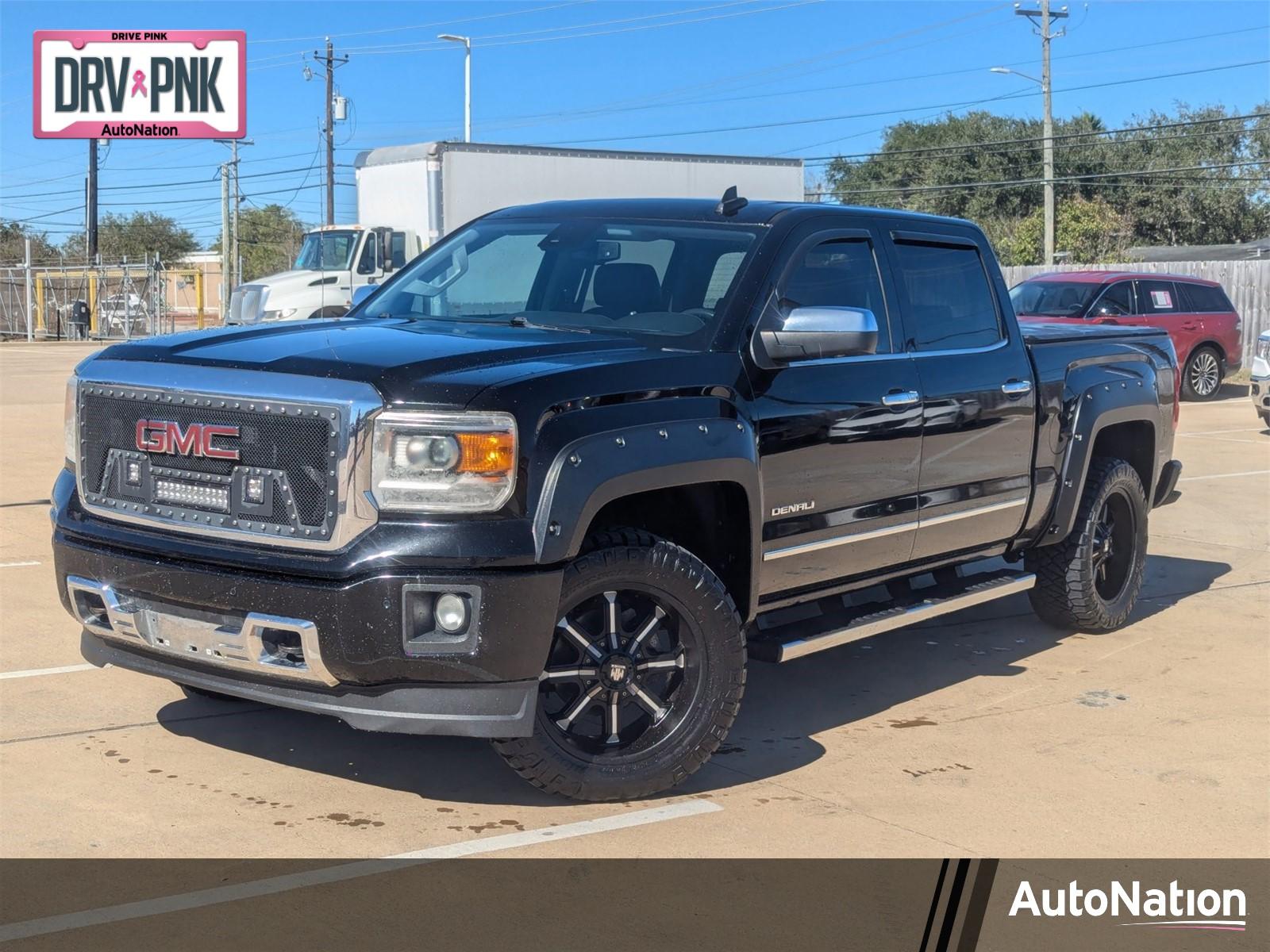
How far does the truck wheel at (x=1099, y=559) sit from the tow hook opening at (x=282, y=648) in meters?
4.19

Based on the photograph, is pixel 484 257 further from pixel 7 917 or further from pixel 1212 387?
pixel 1212 387

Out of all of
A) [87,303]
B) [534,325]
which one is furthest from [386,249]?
[87,303]

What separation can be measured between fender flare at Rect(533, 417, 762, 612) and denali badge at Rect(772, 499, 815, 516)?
13 cm

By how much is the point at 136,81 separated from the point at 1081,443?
61.3ft

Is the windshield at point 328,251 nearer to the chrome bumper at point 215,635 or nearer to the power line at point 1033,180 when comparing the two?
the chrome bumper at point 215,635

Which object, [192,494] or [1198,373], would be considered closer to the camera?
[192,494]

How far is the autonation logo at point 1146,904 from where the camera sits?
411 cm

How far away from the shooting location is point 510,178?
906 inches

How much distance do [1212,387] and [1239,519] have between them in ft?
41.3

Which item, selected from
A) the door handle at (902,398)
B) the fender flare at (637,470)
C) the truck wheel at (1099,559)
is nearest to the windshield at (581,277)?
the fender flare at (637,470)

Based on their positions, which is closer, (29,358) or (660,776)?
(660,776)

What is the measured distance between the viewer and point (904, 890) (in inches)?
166

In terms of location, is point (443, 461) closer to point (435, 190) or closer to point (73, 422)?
point (73, 422)

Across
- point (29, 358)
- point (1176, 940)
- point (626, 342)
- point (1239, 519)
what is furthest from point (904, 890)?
point (29, 358)
